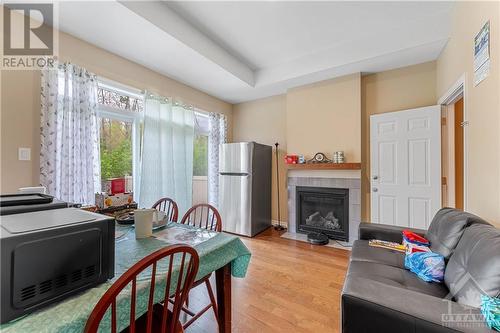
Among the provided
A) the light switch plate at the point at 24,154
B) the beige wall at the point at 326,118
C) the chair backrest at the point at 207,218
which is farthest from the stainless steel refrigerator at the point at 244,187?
the light switch plate at the point at 24,154

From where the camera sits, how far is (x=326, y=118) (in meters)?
3.48

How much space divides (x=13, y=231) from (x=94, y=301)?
34 cm

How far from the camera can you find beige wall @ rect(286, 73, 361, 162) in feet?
10.6

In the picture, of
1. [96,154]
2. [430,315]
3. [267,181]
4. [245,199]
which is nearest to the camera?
[430,315]

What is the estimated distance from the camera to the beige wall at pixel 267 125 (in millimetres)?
4145

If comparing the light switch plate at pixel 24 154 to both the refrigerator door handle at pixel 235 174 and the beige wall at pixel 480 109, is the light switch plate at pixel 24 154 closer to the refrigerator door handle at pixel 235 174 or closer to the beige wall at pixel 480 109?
the refrigerator door handle at pixel 235 174

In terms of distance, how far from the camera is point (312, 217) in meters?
3.67

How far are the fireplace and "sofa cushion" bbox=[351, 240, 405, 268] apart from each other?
152cm

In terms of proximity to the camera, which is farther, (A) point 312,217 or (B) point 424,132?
(A) point 312,217

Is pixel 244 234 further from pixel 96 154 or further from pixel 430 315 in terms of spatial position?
pixel 430 315

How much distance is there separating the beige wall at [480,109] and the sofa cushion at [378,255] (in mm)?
649

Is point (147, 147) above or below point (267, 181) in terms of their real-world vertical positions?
above

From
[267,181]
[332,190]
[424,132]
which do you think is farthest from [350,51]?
[267,181]

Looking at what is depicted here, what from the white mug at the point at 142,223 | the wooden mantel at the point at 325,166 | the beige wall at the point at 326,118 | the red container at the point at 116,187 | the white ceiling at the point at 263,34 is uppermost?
the white ceiling at the point at 263,34
